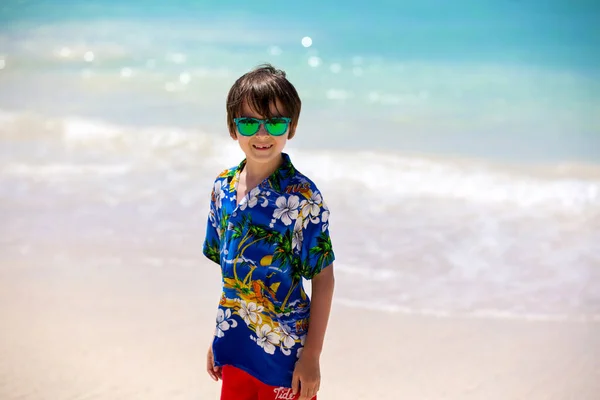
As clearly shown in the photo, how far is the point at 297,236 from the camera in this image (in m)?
1.96

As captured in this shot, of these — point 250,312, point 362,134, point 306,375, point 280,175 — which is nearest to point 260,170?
point 280,175

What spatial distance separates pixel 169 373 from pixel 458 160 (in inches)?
218

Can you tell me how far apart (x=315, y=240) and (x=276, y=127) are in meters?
0.30

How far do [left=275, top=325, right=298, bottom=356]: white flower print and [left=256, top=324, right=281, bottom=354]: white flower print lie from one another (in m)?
0.01

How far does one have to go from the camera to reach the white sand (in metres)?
3.35

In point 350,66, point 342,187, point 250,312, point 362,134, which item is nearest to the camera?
point 250,312

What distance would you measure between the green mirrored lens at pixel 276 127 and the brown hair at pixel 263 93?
0.07 feet

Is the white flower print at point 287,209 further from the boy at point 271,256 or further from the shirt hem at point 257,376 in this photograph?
the shirt hem at point 257,376

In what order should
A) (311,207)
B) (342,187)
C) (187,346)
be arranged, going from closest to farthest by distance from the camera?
1. (311,207)
2. (187,346)
3. (342,187)

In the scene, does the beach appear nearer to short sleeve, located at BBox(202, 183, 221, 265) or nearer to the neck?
short sleeve, located at BBox(202, 183, 221, 265)

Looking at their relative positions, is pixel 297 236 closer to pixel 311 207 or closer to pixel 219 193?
pixel 311 207

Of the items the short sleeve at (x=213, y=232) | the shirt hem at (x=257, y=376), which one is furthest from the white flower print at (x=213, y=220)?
the shirt hem at (x=257, y=376)

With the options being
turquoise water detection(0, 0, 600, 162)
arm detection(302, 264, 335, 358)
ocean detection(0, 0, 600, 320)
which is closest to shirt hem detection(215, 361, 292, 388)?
arm detection(302, 264, 335, 358)

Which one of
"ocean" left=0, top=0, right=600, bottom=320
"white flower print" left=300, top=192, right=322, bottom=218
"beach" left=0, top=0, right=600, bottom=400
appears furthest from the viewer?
"ocean" left=0, top=0, right=600, bottom=320
